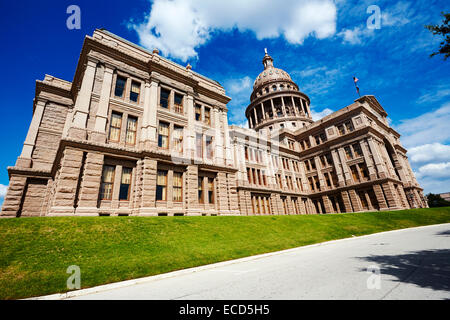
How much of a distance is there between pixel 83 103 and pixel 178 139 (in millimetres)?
8857

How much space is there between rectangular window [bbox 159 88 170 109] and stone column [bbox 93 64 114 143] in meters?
5.10

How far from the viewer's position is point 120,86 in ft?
67.8

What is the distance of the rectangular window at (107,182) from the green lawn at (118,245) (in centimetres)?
495

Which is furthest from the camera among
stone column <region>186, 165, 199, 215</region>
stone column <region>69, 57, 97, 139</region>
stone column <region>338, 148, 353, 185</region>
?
stone column <region>338, 148, 353, 185</region>

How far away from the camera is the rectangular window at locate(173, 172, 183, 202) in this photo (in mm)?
19923

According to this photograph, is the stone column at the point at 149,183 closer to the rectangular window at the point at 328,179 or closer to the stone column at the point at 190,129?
the stone column at the point at 190,129

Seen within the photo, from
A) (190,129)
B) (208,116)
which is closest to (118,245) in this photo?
(190,129)

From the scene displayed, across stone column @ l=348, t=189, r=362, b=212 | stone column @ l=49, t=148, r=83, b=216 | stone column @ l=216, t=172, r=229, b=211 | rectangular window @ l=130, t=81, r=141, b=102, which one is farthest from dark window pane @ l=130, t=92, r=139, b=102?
stone column @ l=348, t=189, r=362, b=212

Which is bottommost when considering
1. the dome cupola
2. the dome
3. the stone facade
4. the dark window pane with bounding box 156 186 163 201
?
the dark window pane with bounding box 156 186 163 201

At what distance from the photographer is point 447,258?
20.1 feet

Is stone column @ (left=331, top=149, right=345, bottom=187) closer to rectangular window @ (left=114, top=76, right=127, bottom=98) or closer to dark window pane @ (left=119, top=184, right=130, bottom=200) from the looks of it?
dark window pane @ (left=119, top=184, right=130, bottom=200)

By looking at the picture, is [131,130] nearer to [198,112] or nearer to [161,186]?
[161,186]

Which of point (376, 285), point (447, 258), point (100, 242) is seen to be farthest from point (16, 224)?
point (447, 258)

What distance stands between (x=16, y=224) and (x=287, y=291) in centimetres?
1239
